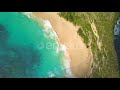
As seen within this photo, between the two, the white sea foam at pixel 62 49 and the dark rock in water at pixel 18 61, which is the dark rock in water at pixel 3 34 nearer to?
the dark rock in water at pixel 18 61

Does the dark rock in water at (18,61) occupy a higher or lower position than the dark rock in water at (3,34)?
lower

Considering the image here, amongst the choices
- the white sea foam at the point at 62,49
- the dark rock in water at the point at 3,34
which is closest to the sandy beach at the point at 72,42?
the white sea foam at the point at 62,49

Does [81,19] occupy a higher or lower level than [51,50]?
higher

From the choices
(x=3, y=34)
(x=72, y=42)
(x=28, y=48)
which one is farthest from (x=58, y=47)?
(x=3, y=34)

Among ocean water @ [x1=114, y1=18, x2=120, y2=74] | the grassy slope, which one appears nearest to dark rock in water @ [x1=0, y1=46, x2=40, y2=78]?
the grassy slope
